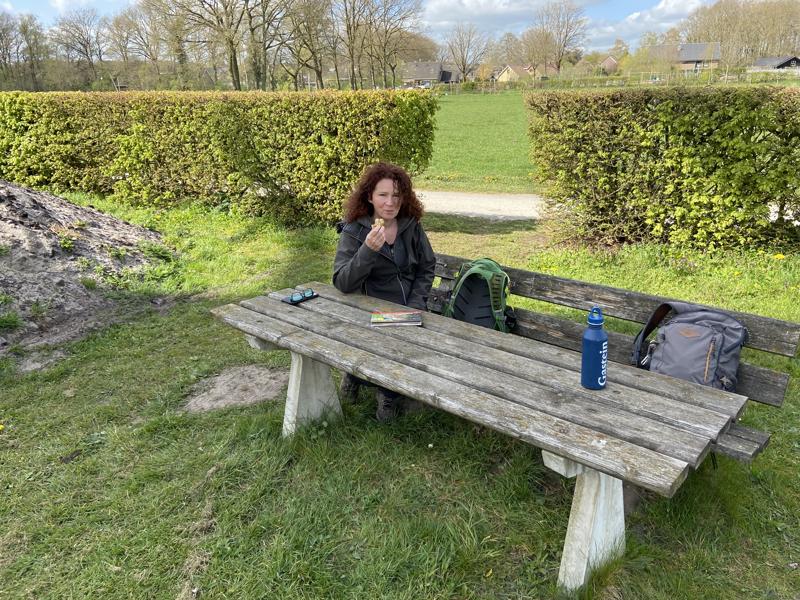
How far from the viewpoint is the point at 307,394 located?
311 centimetres

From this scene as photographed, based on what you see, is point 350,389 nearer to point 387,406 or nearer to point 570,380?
point 387,406

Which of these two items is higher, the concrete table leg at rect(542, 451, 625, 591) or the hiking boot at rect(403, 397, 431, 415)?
the concrete table leg at rect(542, 451, 625, 591)

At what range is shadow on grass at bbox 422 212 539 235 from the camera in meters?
8.09

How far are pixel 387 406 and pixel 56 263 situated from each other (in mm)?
4291

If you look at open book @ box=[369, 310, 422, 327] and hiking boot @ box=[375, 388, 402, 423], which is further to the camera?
hiking boot @ box=[375, 388, 402, 423]

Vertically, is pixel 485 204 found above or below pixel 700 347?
below

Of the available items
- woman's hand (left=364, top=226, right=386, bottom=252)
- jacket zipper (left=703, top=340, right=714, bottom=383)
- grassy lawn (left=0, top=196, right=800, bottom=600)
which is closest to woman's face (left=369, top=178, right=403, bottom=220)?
woman's hand (left=364, top=226, right=386, bottom=252)

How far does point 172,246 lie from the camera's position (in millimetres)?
7281

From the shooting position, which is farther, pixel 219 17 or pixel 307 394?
pixel 219 17

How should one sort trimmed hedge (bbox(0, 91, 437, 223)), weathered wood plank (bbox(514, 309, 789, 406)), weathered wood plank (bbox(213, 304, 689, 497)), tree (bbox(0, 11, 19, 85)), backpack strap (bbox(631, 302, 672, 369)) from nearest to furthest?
weathered wood plank (bbox(213, 304, 689, 497)), weathered wood plank (bbox(514, 309, 789, 406)), backpack strap (bbox(631, 302, 672, 369)), trimmed hedge (bbox(0, 91, 437, 223)), tree (bbox(0, 11, 19, 85))

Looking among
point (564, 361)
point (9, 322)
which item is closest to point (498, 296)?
point (564, 361)

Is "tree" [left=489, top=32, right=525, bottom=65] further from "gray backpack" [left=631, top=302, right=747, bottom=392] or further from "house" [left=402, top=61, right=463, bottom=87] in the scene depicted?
"gray backpack" [left=631, top=302, right=747, bottom=392]

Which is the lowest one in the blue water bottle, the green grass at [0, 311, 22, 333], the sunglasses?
the green grass at [0, 311, 22, 333]

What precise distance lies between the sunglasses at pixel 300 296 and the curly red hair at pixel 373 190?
471 millimetres
